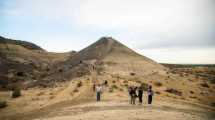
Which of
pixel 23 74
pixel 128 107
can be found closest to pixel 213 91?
pixel 128 107

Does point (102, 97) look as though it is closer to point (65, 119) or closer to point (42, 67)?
point (65, 119)

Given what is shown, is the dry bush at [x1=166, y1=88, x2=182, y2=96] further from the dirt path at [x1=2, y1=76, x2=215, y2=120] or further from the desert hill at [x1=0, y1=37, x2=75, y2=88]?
the desert hill at [x1=0, y1=37, x2=75, y2=88]

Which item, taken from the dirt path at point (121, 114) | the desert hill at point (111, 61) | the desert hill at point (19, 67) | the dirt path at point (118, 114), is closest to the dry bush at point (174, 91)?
the desert hill at point (111, 61)

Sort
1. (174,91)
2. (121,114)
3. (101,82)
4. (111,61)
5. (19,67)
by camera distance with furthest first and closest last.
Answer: (19,67) < (111,61) < (174,91) < (101,82) < (121,114)

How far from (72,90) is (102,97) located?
8.23 metres

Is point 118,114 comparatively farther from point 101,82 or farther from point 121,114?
point 101,82

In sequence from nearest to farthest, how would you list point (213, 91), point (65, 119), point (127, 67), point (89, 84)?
1. point (65, 119)
2. point (89, 84)
3. point (213, 91)
4. point (127, 67)

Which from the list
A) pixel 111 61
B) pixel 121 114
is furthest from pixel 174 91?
pixel 111 61

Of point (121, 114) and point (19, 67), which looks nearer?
point (121, 114)

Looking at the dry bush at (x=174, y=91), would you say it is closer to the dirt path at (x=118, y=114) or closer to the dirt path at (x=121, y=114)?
the dirt path at (x=118, y=114)

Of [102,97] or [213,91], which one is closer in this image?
[102,97]

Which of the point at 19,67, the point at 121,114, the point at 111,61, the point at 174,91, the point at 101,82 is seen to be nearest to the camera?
the point at 121,114

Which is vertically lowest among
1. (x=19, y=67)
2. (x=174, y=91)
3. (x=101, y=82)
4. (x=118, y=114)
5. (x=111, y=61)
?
(x=118, y=114)

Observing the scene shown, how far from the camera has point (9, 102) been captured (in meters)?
37.9
